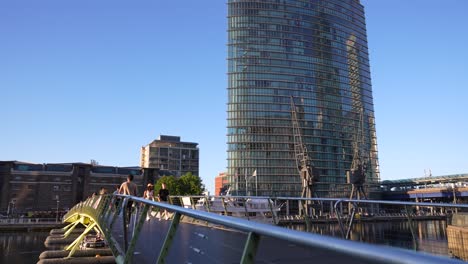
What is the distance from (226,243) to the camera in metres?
4.45

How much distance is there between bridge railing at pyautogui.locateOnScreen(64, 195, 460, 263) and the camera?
1.63 metres

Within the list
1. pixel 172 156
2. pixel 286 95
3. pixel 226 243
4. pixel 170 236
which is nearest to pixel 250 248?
pixel 226 243

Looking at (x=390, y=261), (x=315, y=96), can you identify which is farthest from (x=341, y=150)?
(x=390, y=261)

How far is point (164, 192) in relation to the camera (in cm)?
1977

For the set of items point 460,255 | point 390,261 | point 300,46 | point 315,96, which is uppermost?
point 300,46

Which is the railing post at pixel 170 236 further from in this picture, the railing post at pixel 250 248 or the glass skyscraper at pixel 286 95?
the glass skyscraper at pixel 286 95

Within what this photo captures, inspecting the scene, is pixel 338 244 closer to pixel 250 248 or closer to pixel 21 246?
pixel 250 248

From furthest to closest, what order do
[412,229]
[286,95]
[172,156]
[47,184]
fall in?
[172,156] → [286,95] → [47,184] → [412,229]

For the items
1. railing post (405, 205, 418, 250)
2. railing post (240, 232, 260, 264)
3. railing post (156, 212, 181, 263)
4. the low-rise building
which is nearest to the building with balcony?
the low-rise building

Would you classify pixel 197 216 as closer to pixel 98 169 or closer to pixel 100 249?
pixel 100 249

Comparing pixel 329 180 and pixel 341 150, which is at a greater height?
pixel 341 150

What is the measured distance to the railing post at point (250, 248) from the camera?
2434 mm

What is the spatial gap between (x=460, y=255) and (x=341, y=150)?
134498 mm

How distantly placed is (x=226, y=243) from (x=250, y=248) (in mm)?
2076
